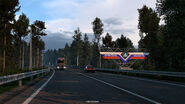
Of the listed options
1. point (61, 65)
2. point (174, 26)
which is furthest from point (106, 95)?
point (61, 65)

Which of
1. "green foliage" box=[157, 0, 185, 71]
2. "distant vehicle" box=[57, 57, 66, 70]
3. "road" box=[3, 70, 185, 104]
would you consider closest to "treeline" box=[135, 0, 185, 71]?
"green foliage" box=[157, 0, 185, 71]

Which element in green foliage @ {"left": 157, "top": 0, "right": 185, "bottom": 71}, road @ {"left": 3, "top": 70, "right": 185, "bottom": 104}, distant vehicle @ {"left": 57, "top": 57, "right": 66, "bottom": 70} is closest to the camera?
road @ {"left": 3, "top": 70, "right": 185, "bottom": 104}

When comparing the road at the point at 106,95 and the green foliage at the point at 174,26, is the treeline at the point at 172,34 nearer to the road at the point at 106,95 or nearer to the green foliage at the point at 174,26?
the green foliage at the point at 174,26

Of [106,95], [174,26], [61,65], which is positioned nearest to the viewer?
[106,95]

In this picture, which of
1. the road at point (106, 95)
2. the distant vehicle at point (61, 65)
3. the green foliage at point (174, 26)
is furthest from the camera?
the distant vehicle at point (61, 65)

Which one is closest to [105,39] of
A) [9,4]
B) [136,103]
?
[9,4]

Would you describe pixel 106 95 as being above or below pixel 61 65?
below

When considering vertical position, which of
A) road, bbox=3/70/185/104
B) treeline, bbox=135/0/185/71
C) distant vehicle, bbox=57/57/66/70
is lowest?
road, bbox=3/70/185/104

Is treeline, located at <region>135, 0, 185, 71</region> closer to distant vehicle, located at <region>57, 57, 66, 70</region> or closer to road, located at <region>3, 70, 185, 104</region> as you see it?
road, located at <region>3, 70, 185, 104</region>

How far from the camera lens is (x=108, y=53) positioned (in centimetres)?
5909

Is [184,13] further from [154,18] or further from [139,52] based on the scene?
[154,18]

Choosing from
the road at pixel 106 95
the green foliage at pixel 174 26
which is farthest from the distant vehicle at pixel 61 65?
the road at pixel 106 95

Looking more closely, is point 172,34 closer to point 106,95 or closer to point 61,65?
point 106,95

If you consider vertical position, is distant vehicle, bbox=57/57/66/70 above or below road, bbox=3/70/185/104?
above
